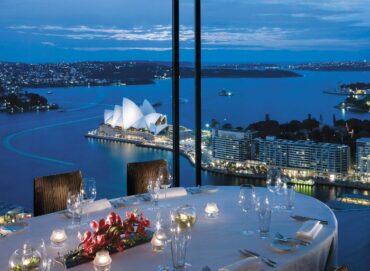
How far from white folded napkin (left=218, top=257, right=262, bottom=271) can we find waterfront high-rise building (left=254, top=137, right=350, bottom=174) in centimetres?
306

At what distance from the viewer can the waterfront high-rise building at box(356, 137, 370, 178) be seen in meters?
4.49

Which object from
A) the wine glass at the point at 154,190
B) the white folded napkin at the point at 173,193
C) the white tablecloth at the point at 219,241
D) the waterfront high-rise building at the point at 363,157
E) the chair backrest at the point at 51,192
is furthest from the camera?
the waterfront high-rise building at the point at 363,157

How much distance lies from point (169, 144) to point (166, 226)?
291 cm

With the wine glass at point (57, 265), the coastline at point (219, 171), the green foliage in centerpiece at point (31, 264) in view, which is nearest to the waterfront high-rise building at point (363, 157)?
the coastline at point (219, 171)

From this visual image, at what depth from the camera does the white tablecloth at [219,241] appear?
1.83 metres

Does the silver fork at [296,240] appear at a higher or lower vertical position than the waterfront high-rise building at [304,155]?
higher

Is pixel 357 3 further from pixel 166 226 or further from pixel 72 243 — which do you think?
pixel 72 243

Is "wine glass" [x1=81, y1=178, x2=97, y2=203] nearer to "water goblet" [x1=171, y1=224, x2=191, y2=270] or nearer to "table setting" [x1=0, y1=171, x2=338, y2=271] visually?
"table setting" [x1=0, y1=171, x2=338, y2=271]

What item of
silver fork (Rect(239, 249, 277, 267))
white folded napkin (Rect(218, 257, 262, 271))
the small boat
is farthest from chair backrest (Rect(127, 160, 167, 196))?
the small boat

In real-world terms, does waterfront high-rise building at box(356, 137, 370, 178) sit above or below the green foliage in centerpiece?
below

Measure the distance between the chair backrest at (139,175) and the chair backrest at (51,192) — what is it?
1.43 ft

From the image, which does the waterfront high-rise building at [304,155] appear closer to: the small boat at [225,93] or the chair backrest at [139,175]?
the small boat at [225,93]

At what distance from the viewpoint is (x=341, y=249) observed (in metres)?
3.98

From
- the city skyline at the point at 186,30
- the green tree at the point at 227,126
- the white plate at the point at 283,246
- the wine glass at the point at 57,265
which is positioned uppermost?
the city skyline at the point at 186,30
